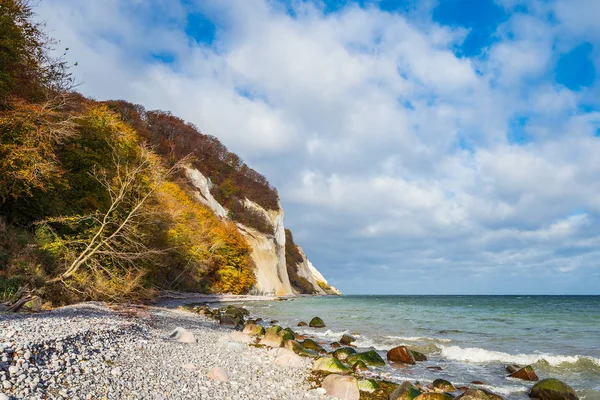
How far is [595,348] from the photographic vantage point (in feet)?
51.9

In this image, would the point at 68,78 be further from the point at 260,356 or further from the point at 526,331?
the point at 526,331

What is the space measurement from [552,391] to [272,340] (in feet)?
28.2

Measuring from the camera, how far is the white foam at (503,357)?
12914 mm

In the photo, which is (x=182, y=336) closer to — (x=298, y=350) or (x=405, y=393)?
(x=298, y=350)

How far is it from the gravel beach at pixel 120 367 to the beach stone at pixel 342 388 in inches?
9.7

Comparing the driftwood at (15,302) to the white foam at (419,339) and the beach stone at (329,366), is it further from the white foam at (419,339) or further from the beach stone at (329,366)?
the white foam at (419,339)

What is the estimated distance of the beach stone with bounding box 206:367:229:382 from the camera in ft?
25.0

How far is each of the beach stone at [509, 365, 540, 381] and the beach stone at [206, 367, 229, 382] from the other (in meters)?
8.56

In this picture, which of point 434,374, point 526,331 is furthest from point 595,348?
point 434,374

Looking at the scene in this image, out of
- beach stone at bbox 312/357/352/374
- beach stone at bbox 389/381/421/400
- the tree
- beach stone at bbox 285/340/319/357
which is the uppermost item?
the tree

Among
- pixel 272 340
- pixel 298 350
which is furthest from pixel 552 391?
pixel 272 340

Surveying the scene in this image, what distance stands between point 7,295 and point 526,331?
25255 mm

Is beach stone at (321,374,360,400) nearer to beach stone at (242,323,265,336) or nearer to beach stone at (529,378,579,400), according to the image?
beach stone at (529,378,579,400)

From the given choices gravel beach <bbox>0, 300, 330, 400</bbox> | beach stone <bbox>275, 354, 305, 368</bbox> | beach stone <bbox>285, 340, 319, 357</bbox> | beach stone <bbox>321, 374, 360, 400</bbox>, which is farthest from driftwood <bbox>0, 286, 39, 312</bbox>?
beach stone <bbox>321, 374, 360, 400</bbox>
